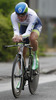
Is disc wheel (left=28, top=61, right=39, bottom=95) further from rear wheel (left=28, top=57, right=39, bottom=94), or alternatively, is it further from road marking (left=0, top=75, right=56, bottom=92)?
road marking (left=0, top=75, right=56, bottom=92)

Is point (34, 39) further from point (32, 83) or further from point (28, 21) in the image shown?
point (32, 83)

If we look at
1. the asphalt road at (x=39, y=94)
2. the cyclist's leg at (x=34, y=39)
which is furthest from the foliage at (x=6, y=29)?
the cyclist's leg at (x=34, y=39)

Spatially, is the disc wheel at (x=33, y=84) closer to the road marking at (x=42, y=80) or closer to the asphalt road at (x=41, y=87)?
the asphalt road at (x=41, y=87)

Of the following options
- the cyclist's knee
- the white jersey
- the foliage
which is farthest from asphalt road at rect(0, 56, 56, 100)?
the foliage

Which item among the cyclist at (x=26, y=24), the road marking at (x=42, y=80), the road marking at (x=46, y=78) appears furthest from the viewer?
the road marking at (x=46, y=78)

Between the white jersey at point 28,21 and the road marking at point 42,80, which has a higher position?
the white jersey at point 28,21

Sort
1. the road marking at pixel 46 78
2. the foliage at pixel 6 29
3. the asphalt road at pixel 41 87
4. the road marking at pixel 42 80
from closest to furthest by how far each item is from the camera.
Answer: the asphalt road at pixel 41 87 → the road marking at pixel 42 80 → the road marking at pixel 46 78 → the foliage at pixel 6 29

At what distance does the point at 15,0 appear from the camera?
519 inches

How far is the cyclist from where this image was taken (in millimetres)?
6289

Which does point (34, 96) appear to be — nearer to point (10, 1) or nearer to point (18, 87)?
point (18, 87)

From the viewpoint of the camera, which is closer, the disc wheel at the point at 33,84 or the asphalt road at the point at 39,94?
the asphalt road at the point at 39,94

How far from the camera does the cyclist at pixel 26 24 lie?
6289mm

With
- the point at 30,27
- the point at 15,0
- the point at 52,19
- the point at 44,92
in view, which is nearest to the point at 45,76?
the point at 44,92

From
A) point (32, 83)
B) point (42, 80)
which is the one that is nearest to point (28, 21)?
point (32, 83)
